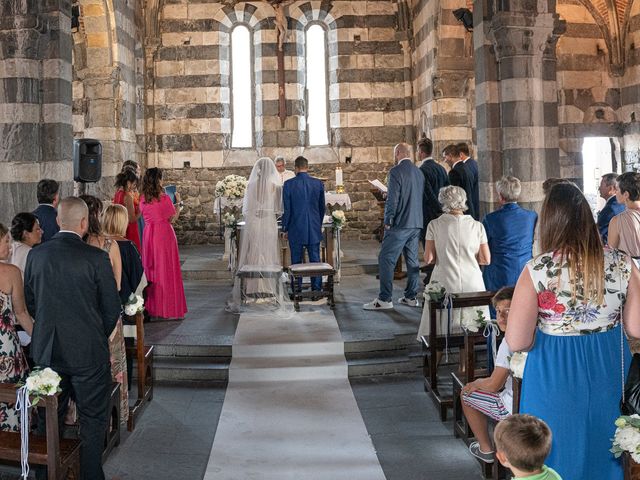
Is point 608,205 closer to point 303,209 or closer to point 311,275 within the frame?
point 311,275

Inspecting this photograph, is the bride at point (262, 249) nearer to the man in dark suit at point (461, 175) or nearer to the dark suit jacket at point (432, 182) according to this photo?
the dark suit jacket at point (432, 182)

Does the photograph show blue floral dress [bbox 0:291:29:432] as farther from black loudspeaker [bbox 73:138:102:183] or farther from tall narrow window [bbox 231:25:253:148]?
tall narrow window [bbox 231:25:253:148]

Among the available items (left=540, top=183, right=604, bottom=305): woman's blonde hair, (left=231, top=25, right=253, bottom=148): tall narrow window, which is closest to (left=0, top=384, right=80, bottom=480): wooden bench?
(left=540, top=183, right=604, bottom=305): woman's blonde hair

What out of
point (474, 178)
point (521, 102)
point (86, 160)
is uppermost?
point (521, 102)

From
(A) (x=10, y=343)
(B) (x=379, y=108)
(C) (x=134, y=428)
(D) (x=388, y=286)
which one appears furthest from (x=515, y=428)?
(B) (x=379, y=108)

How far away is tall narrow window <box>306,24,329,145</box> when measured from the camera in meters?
16.6

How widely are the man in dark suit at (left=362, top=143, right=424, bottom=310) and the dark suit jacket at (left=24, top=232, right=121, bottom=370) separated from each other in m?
4.66

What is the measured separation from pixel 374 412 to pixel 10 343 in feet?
9.02

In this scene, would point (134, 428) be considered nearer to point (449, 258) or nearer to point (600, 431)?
point (449, 258)

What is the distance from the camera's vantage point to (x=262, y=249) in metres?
8.69

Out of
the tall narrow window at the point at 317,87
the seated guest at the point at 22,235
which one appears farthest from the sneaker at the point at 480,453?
the tall narrow window at the point at 317,87

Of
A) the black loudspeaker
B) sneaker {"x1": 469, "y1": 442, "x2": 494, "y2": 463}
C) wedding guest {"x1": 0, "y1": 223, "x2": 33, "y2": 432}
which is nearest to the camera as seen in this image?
wedding guest {"x1": 0, "y1": 223, "x2": 33, "y2": 432}

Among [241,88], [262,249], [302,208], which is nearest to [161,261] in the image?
[262,249]

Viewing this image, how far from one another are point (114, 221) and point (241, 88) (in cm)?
1085
